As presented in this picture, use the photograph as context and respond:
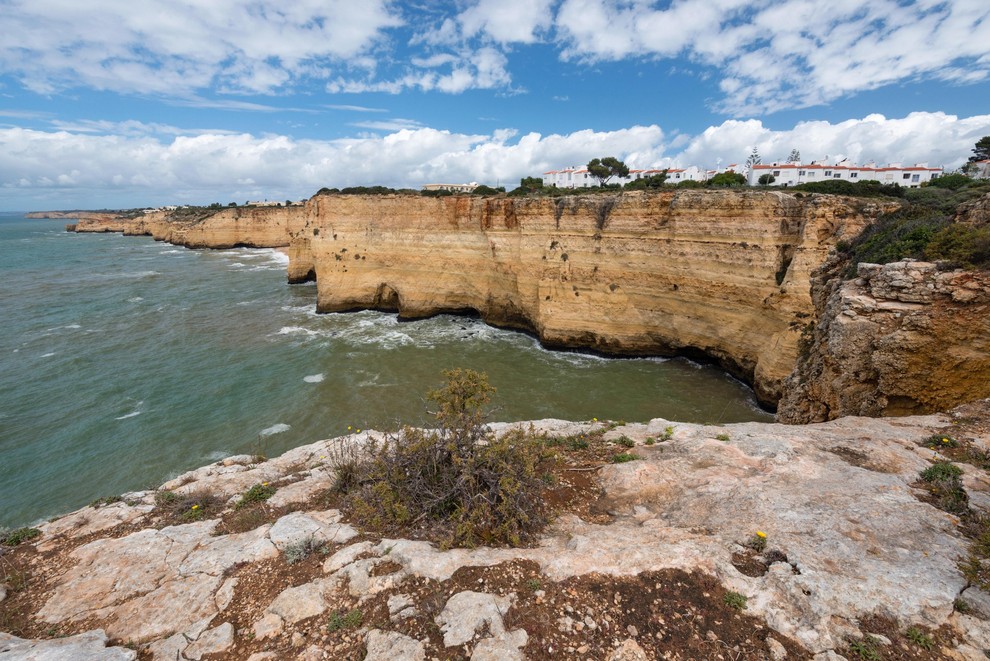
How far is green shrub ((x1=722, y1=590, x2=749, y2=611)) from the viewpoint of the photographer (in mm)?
3312

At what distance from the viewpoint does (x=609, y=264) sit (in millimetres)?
19391

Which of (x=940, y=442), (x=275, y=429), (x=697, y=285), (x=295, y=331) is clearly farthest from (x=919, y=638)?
(x=295, y=331)

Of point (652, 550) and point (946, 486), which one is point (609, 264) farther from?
point (652, 550)

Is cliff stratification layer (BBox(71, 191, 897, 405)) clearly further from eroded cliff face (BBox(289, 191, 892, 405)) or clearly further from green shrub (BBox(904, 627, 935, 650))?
green shrub (BBox(904, 627, 935, 650))

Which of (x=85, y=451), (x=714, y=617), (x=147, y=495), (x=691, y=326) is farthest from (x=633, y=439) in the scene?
(x=85, y=451)

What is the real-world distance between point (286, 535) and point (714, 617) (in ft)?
13.6

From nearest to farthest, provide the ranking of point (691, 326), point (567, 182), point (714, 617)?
point (714, 617), point (691, 326), point (567, 182)

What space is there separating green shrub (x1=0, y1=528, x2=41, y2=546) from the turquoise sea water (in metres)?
6.65

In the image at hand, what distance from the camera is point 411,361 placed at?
19.5 m

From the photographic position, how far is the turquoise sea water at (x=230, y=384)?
12109 mm

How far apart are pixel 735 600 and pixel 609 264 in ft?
56.5

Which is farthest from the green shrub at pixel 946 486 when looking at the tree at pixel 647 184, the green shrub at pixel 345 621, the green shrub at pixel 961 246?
the tree at pixel 647 184

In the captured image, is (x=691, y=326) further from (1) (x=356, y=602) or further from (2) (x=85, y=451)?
(2) (x=85, y=451)

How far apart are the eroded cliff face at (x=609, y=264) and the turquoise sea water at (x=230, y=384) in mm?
1413
